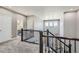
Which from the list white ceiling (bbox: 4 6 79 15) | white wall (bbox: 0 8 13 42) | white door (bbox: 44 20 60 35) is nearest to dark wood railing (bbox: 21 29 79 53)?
white door (bbox: 44 20 60 35)

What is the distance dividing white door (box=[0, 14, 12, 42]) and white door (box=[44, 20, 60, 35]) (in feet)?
2.44

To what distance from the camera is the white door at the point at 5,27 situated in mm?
1728

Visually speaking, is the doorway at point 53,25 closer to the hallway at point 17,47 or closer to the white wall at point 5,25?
the hallway at point 17,47

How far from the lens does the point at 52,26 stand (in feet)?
5.89

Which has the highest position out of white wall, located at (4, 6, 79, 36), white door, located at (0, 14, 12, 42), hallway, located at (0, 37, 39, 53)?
white wall, located at (4, 6, 79, 36)

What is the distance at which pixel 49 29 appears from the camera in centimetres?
179

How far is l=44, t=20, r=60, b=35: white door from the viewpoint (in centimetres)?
177

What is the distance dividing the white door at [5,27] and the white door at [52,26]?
744mm

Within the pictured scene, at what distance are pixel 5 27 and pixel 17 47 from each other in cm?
47

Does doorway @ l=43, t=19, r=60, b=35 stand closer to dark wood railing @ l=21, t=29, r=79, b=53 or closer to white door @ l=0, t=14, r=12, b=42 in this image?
dark wood railing @ l=21, t=29, r=79, b=53
